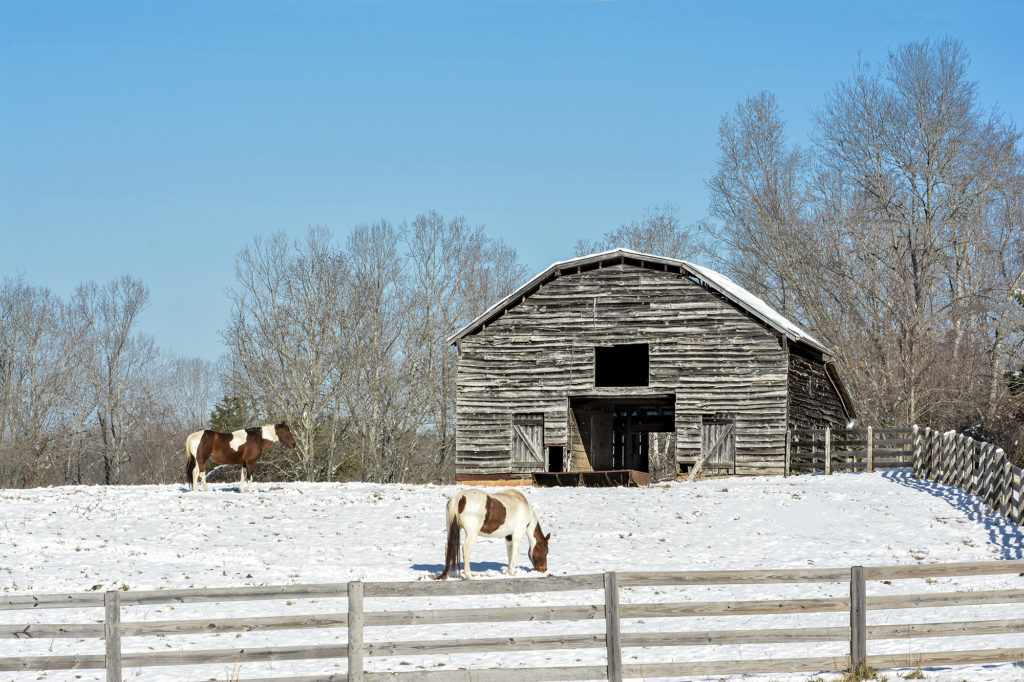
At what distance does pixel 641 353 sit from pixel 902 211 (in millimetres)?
17996

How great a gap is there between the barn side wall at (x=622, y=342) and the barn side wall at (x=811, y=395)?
1707mm

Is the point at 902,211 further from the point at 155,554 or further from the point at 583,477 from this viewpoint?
the point at 155,554

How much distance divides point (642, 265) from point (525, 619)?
23530 millimetres

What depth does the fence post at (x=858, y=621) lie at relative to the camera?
11211 millimetres

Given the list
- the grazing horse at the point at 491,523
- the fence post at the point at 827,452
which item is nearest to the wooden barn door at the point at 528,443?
the fence post at the point at 827,452

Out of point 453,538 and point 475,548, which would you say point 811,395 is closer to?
point 475,548

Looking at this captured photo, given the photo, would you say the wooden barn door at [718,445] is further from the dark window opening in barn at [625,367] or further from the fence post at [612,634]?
the fence post at [612,634]

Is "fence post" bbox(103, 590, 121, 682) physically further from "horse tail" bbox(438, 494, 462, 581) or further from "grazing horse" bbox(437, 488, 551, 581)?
"horse tail" bbox(438, 494, 462, 581)

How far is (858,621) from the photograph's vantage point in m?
11.2

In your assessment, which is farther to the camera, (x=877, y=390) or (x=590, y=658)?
(x=877, y=390)

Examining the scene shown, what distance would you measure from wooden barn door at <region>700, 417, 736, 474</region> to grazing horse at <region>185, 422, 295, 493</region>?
12.7 meters

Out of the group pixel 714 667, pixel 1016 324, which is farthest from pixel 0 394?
pixel 714 667

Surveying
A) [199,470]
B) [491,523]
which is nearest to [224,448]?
[199,470]

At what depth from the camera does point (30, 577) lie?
1736 centimetres
